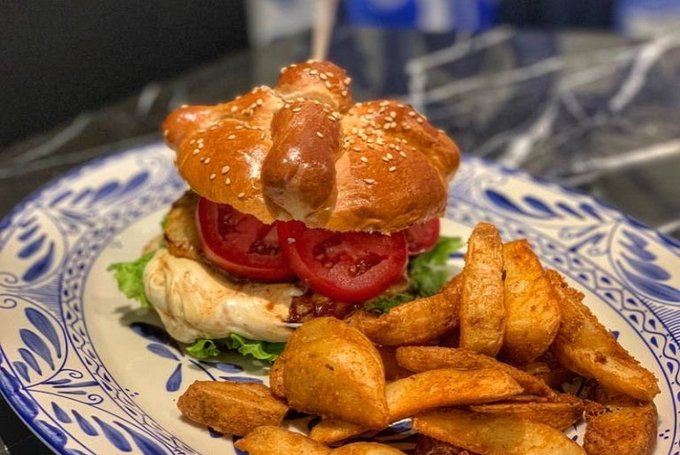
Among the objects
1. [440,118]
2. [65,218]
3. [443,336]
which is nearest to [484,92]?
[440,118]

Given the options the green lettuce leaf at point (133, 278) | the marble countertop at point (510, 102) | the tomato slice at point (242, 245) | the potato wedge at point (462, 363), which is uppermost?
the tomato slice at point (242, 245)

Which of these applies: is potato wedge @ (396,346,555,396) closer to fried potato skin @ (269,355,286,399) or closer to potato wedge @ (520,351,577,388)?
potato wedge @ (520,351,577,388)

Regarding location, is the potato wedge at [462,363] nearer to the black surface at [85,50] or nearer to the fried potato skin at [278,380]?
the fried potato skin at [278,380]

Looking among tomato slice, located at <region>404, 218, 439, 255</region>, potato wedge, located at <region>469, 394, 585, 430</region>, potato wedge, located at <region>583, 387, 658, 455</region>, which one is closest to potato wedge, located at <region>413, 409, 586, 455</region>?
potato wedge, located at <region>469, 394, 585, 430</region>

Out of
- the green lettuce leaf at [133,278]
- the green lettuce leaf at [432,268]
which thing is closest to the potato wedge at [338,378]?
the green lettuce leaf at [432,268]

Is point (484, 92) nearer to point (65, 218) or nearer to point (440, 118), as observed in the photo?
point (440, 118)

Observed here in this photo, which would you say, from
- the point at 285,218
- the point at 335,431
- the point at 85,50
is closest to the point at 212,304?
the point at 285,218
